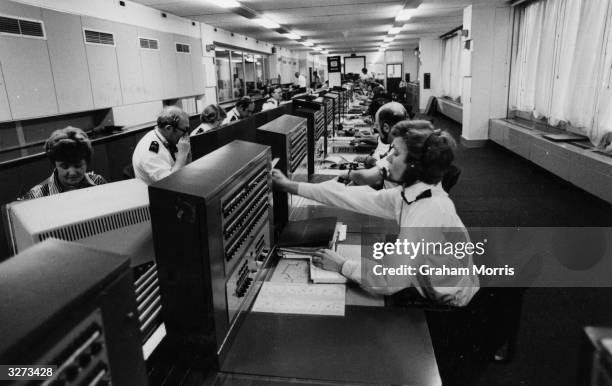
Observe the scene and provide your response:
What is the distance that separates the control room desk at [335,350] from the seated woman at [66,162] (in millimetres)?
1470

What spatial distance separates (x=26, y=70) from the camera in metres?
4.65

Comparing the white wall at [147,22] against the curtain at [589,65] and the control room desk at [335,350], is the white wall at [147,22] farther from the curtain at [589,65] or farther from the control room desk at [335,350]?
the curtain at [589,65]

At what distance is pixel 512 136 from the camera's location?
7.18 metres

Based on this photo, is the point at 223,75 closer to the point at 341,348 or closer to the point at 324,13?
the point at 324,13

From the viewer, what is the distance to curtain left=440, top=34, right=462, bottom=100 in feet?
41.2

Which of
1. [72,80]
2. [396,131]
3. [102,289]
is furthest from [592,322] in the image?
[72,80]

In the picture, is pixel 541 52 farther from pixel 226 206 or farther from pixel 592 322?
pixel 226 206

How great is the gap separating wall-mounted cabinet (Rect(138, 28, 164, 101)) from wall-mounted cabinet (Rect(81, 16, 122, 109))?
75 centimetres

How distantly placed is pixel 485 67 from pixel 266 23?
15.0 feet

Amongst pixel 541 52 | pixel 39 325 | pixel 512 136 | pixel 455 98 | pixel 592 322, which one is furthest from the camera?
pixel 455 98

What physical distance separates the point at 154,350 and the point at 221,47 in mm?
10433

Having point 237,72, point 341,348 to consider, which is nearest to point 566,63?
point 341,348

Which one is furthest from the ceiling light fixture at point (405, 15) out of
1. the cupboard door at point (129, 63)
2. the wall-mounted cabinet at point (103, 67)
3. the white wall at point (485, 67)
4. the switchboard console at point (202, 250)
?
the switchboard console at point (202, 250)

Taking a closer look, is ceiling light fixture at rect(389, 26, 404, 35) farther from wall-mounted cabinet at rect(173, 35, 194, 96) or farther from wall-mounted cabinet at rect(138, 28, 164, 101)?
wall-mounted cabinet at rect(138, 28, 164, 101)
